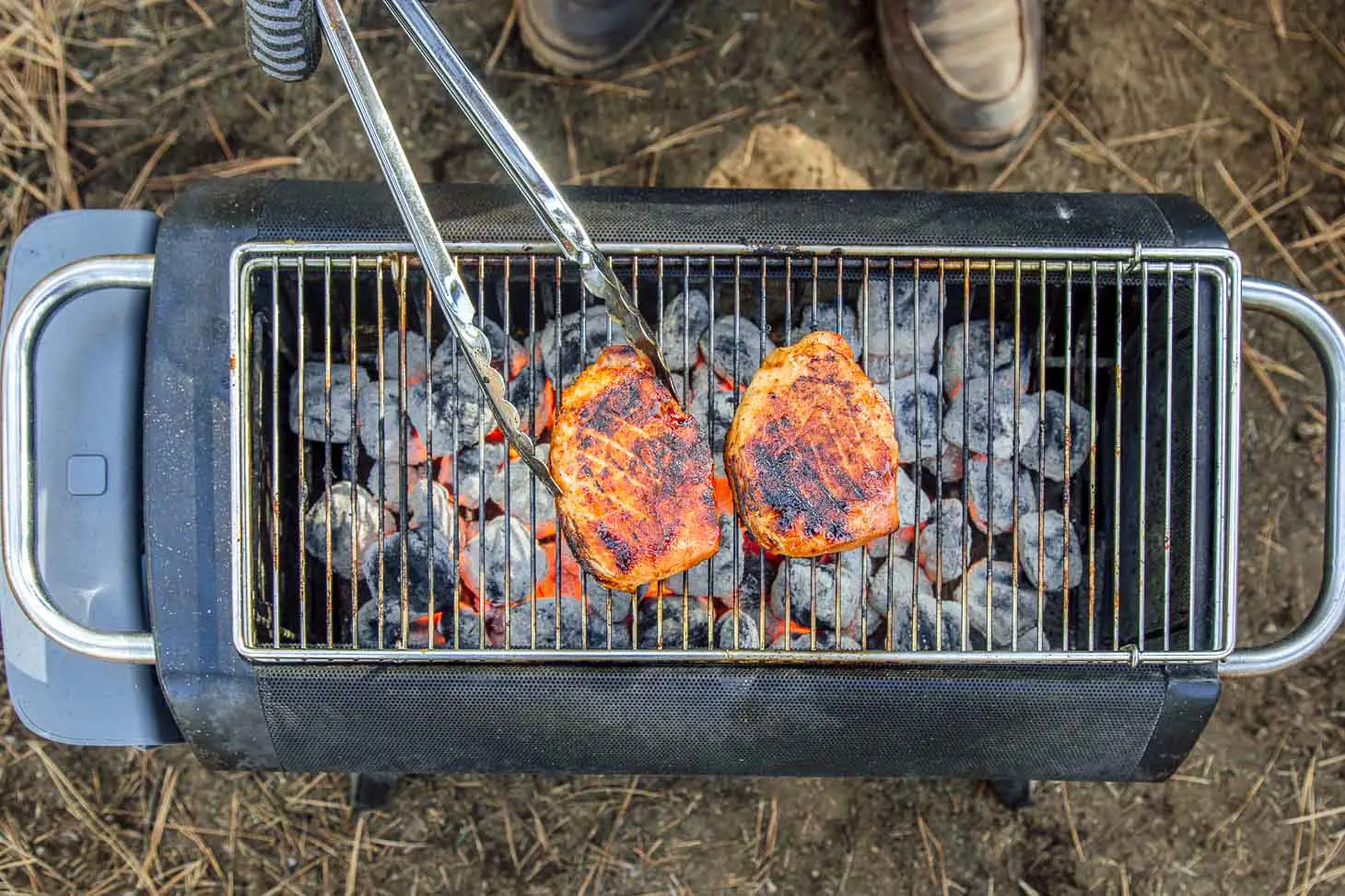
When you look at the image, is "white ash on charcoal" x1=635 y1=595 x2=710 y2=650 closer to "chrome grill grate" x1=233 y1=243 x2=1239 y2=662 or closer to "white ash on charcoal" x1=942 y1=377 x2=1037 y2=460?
"chrome grill grate" x1=233 y1=243 x2=1239 y2=662

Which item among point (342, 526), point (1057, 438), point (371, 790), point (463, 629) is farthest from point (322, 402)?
point (1057, 438)

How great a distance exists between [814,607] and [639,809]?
1068 mm

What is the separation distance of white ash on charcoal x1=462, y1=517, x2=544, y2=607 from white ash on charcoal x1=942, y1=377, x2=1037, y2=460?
107cm

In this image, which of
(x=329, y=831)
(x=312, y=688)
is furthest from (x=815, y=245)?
(x=329, y=831)

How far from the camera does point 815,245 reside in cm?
209

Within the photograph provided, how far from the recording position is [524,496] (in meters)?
2.34

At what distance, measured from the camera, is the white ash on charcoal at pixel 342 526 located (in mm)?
2326

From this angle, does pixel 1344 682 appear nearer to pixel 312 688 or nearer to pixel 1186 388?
pixel 1186 388

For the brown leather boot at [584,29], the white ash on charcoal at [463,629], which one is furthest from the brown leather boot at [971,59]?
the white ash on charcoal at [463,629]

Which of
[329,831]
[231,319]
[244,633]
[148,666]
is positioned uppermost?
[231,319]

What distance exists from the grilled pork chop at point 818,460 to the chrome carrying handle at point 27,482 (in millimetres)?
1380

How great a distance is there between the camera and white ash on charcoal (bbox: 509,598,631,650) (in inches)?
91.2

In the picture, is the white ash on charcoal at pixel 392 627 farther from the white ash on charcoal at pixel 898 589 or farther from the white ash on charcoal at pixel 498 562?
the white ash on charcoal at pixel 898 589

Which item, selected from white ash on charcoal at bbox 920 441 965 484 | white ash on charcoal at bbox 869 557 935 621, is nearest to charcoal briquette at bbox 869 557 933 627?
white ash on charcoal at bbox 869 557 935 621
